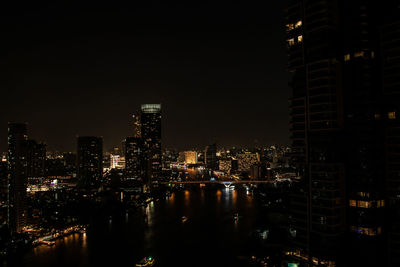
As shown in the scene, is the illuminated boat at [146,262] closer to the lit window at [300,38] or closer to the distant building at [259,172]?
the lit window at [300,38]

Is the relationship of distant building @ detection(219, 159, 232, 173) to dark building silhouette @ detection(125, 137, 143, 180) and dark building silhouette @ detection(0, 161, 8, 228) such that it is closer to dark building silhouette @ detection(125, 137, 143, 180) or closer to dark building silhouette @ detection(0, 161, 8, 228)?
dark building silhouette @ detection(125, 137, 143, 180)

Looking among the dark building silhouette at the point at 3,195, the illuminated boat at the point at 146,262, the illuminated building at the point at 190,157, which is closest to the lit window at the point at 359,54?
the illuminated boat at the point at 146,262

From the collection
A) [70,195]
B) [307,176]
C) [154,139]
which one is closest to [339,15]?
[307,176]

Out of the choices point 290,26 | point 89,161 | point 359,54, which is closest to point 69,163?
point 89,161

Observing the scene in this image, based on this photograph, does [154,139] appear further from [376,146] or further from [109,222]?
[376,146]

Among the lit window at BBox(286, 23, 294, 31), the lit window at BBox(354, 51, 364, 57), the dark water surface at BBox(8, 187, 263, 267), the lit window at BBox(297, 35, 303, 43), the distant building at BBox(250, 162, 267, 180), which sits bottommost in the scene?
the dark water surface at BBox(8, 187, 263, 267)

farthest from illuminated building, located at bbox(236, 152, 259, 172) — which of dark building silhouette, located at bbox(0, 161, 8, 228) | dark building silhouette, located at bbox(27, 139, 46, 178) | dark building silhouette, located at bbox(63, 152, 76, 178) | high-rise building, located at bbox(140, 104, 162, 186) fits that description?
dark building silhouette, located at bbox(0, 161, 8, 228)

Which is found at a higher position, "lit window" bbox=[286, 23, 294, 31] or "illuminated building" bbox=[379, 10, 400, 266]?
"lit window" bbox=[286, 23, 294, 31]
